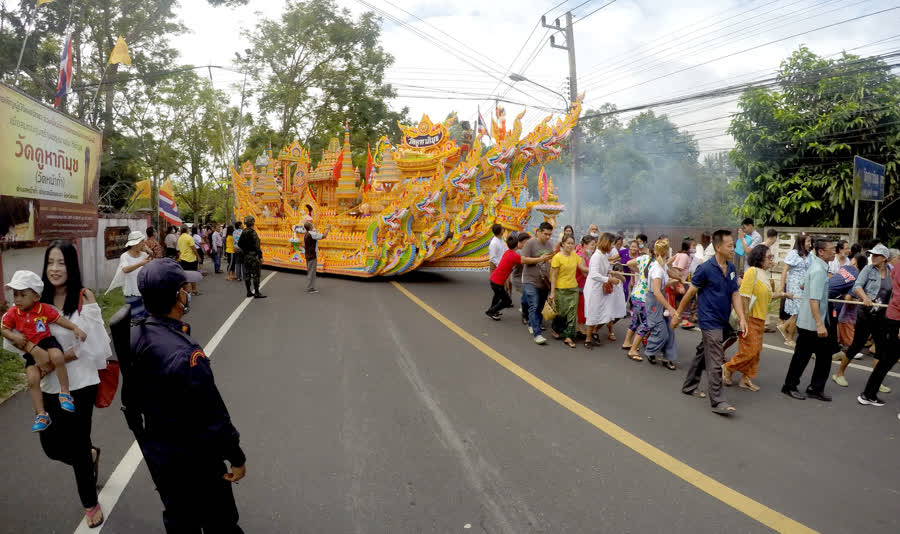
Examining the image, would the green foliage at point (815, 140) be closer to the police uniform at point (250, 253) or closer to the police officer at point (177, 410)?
the police uniform at point (250, 253)

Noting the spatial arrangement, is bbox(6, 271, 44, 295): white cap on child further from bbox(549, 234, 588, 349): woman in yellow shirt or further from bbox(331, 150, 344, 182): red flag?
bbox(331, 150, 344, 182): red flag

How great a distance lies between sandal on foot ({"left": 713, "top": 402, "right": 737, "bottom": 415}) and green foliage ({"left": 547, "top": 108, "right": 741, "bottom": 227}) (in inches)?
916

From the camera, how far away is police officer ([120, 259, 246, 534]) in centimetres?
216

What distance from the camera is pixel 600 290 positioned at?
7.35 meters

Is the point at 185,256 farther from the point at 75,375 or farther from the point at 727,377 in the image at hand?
the point at 727,377

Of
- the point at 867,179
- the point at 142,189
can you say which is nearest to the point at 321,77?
the point at 142,189

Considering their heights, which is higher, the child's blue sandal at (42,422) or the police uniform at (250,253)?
the police uniform at (250,253)

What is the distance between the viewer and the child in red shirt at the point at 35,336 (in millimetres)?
2904

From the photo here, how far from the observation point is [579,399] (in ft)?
16.6

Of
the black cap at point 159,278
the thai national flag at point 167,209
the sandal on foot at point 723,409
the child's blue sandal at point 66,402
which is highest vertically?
the thai national flag at point 167,209

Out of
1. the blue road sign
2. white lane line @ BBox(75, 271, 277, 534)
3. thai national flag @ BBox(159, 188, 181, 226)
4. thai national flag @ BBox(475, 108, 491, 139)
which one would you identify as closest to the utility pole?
thai national flag @ BBox(475, 108, 491, 139)

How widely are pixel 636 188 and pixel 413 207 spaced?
19822mm

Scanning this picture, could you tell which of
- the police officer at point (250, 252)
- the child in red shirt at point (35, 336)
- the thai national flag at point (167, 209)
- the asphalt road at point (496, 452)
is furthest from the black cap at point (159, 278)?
the thai national flag at point (167, 209)

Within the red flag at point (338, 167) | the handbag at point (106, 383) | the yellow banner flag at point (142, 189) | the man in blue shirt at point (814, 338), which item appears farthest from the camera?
the yellow banner flag at point (142, 189)
